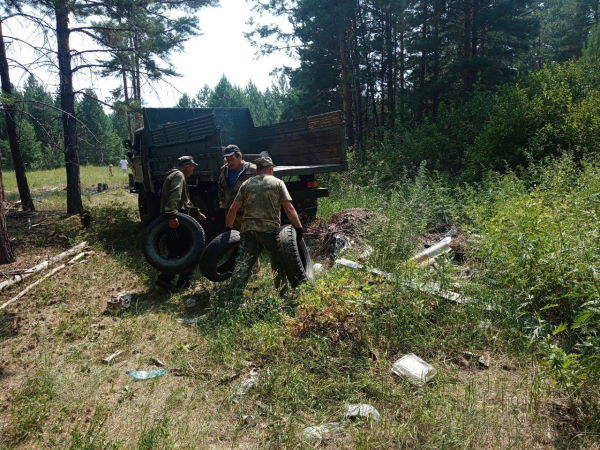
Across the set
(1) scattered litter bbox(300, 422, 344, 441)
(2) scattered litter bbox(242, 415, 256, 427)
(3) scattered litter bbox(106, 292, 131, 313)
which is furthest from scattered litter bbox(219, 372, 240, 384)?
(3) scattered litter bbox(106, 292, 131, 313)

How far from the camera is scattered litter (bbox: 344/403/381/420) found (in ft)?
8.13

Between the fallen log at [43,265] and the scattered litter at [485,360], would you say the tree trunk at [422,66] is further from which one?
the scattered litter at [485,360]

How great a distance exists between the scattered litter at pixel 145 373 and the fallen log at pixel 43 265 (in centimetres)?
334

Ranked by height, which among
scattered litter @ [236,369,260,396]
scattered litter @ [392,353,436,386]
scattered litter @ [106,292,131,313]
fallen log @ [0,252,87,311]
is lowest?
scattered litter @ [236,369,260,396]

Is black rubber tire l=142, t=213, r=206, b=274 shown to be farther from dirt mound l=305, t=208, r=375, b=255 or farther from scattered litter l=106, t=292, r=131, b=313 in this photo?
dirt mound l=305, t=208, r=375, b=255

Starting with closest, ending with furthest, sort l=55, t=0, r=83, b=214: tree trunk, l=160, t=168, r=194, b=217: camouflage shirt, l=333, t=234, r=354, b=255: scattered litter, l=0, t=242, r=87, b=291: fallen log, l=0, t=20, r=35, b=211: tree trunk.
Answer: l=160, t=168, r=194, b=217: camouflage shirt → l=0, t=242, r=87, b=291: fallen log → l=333, t=234, r=354, b=255: scattered litter → l=55, t=0, r=83, b=214: tree trunk → l=0, t=20, r=35, b=211: tree trunk

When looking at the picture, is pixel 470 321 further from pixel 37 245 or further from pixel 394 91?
pixel 394 91

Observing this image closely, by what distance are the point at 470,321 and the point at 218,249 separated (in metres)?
2.77

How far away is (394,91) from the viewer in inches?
840

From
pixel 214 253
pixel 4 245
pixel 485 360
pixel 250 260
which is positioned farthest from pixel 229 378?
pixel 4 245

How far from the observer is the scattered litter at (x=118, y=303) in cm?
448

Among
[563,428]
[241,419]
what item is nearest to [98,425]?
[241,419]

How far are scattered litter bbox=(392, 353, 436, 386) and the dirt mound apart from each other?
2.86m

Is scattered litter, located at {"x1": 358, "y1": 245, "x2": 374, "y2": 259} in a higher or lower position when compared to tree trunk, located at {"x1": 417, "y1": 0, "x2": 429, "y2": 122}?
lower
